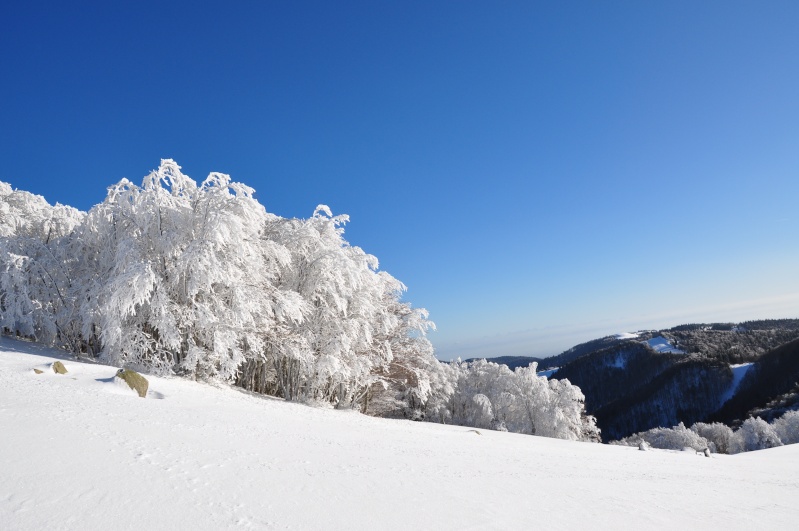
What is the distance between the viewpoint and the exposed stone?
1328 cm

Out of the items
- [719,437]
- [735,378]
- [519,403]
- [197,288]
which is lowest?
[735,378]

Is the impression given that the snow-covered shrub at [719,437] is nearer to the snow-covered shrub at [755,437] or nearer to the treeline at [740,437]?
the treeline at [740,437]

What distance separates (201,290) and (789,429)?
89328 millimetres

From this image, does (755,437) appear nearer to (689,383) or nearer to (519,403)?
(519,403)

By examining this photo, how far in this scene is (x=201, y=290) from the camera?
18125mm

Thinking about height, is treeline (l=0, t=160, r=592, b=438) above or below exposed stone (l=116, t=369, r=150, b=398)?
above

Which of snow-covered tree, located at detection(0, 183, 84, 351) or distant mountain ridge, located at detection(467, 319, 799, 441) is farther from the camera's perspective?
distant mountain ridge, located at detection(467, 319, 799, 441)

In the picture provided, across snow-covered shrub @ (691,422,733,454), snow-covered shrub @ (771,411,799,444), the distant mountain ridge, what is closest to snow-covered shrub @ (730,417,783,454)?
snow-covered shrub @ (771,411,799,444)

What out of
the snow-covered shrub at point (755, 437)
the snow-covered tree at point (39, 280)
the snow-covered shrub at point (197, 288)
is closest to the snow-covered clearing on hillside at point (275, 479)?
the snow-covered shrub at point (197, 288)

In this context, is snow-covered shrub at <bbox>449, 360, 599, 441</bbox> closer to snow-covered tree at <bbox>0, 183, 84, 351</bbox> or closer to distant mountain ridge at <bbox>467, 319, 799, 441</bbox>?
snow-covered tree at <bbox>0, 183, 84, 351</bbox>

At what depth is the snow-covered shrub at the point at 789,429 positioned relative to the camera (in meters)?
64.8

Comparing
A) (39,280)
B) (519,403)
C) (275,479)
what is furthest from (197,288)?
(519,403)

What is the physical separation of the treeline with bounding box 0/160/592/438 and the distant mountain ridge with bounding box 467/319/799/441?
124 metres

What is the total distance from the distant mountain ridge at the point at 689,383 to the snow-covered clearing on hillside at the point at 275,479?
126 meters
